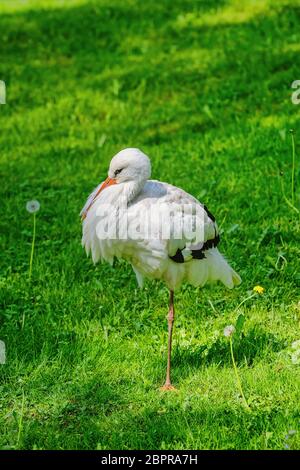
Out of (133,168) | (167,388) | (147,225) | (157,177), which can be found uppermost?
(133,168)

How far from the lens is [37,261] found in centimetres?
666

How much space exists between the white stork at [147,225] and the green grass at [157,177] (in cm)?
42

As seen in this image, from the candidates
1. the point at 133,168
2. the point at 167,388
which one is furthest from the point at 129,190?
the point at 167,388

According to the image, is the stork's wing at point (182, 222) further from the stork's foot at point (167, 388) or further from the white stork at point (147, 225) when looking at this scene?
the stork's foot at point (167, 388)

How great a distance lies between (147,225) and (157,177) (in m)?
2.97

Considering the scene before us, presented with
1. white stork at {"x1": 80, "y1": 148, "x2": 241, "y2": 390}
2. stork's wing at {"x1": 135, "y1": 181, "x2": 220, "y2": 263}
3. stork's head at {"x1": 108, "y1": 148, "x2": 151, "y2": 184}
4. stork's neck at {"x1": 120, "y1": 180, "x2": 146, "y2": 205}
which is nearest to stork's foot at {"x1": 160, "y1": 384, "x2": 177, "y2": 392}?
white stork at {"x1": 80, "y1": 148, "x2": 241, "y2": 390}

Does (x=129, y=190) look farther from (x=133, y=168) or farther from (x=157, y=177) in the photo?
(x=157, y=177)

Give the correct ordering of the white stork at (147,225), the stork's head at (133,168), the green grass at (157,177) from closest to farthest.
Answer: the green grass at (157,177), the white stork at (147,225), the stork's head at (133,168)

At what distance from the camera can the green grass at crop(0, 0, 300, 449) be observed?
4855 millimetres

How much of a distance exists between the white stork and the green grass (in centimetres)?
42

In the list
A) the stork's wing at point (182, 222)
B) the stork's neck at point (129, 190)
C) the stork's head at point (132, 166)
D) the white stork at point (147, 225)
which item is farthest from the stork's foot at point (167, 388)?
the stork's head at point (132, 166)

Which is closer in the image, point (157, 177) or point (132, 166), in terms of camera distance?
point (132, 166)

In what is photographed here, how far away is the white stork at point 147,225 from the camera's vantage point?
5.05 metres

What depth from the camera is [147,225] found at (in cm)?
504
